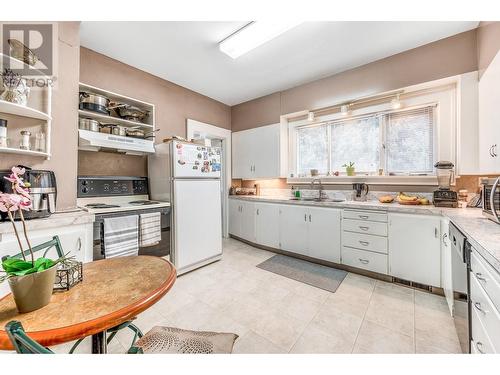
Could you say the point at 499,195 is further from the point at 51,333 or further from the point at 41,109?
the point at 41,109

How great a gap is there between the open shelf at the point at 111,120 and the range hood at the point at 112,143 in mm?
213

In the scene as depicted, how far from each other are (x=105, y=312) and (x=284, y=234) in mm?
2782

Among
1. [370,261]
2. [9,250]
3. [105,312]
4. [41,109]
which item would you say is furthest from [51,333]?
[370,261]

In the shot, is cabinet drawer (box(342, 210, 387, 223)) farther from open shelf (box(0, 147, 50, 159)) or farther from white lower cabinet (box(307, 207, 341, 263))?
open shelf (box(0, 147, 50, 159))

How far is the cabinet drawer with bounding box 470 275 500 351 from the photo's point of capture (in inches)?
32.3

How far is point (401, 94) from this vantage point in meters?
2.72

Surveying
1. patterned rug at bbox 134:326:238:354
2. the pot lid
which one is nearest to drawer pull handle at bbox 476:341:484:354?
patterned rug at bbox 134:326:238:354

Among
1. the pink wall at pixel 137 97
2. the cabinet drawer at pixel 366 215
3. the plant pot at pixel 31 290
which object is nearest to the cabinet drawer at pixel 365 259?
the cabinet drawer at pixel 366 215

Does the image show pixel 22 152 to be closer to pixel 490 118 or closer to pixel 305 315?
pixel 305 315

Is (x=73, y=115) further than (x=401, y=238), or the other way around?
(x=401, y=238)

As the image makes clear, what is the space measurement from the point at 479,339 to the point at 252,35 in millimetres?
2801

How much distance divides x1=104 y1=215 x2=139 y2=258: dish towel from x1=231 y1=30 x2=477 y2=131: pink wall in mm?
2862

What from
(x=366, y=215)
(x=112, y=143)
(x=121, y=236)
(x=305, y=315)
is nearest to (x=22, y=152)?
(x=112, y=143)
